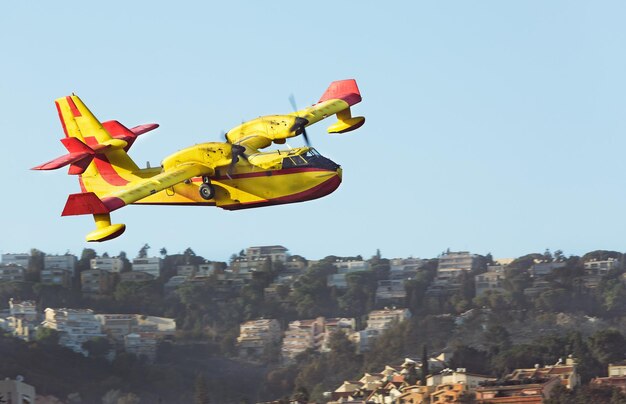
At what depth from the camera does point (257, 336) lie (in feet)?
463

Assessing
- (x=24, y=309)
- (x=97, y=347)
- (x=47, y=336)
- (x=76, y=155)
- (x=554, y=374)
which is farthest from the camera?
(x=24, y=309)

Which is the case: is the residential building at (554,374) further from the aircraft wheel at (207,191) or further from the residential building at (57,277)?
the aircraft wheel at (207,191)

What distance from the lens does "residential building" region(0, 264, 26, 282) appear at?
158625 mm

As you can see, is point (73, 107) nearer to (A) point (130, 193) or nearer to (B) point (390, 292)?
(A) point (130, 193)

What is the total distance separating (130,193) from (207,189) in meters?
3.02

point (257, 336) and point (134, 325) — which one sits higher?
point (134, 325)

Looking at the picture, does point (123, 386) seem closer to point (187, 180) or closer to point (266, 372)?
point (266, 372)

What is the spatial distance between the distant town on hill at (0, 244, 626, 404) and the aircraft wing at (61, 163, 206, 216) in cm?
4125

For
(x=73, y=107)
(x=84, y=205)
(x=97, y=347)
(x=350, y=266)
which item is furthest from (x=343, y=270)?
(x=84, y=205)

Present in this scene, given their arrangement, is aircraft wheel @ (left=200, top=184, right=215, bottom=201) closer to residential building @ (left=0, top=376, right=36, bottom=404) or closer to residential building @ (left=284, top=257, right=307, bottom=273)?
residential building @ (left=0, top=376, right=36, bottom=404)

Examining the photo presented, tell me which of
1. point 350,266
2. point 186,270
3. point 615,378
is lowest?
point 615,378

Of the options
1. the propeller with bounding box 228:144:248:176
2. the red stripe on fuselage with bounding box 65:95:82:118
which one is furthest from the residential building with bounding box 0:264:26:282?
the propeller with bounding box 228:144:248:176

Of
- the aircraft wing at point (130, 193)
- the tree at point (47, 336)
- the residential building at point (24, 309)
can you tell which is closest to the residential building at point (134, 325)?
the tree at point (47, 336)

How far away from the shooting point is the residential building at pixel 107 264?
6442 inches
